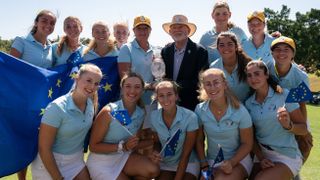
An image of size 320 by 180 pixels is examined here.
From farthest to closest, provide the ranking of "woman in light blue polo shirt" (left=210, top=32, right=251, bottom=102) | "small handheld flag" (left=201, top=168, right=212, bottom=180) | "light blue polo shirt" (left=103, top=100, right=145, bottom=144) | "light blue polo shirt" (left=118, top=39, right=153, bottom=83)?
"light blue polo shirt" (left=118, top=39, right=153, bottom=83)
"woman in light blue polo shirt" (left=210, top=32, right=251, bottom=102)
"light blue polo shirt" (left=103, top=100, right=145, bottom=144)
"small handheld flag" (left=201, top=168, right=212, bottom=180)

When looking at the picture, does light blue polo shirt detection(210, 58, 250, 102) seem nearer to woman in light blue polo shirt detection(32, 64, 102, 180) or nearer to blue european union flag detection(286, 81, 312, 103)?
blue european union flag detection(286, 81, 312, 103)

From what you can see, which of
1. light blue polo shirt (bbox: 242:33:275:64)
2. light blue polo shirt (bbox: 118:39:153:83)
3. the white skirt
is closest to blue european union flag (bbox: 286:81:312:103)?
light blue polo shirt (bbox: 242:33:275:64)

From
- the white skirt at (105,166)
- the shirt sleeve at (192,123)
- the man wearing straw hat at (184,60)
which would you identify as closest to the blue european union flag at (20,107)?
the white skirt at (105,166)

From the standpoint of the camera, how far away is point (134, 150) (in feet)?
21.7

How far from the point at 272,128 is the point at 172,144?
5.34ft

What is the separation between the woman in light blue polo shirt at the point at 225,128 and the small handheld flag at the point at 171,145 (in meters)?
0.45

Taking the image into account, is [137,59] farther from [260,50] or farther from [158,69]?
[260,50]

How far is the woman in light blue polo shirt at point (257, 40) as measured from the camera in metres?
7.44

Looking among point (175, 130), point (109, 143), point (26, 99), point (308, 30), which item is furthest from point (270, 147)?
point (308, 30)

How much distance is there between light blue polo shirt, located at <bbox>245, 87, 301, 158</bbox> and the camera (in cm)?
615

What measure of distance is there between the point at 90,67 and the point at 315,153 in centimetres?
1016

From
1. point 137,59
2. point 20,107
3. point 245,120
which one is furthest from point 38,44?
point 245,120

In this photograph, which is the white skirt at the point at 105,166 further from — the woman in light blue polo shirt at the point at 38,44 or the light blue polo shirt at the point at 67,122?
the woman in light blue polo shirt at the point at 38,44

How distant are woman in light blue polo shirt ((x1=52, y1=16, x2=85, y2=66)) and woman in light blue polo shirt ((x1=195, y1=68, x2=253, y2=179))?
107 inches
